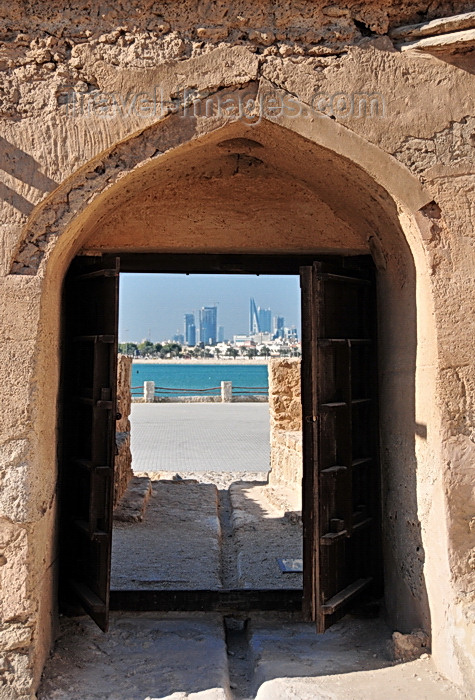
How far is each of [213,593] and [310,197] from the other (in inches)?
117

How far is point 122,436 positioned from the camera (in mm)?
8539

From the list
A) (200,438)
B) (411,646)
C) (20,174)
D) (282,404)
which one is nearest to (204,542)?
(411,646)

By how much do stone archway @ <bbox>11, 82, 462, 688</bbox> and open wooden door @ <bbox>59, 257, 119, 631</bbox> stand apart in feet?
0.93

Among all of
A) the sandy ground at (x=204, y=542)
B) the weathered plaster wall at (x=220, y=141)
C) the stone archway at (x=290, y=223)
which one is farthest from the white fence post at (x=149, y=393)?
the weathered plaster wall at (x=220, y=141)

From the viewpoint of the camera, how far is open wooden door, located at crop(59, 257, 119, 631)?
152 inches

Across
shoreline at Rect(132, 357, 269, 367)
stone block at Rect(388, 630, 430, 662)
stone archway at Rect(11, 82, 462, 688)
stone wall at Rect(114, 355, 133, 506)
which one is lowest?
stone block at Rect(388, 630, 430, 662)

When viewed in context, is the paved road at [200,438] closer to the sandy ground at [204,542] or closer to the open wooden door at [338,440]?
the sandy ground at [204,542]

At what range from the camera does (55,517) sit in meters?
3.81

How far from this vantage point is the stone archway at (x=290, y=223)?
3.48 m

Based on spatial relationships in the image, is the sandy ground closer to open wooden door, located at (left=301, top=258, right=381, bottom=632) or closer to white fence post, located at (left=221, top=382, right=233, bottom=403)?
open wooden door, located at (left=301, top=258, right=381, bottom=632)

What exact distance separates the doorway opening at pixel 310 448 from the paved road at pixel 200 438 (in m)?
7.67

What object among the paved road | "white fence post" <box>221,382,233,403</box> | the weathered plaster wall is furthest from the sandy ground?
"white fence post" <box>221,382,233,403</box>

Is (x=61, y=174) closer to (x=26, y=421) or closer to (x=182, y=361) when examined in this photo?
(x=26, y=421)

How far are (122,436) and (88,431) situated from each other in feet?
15.0
